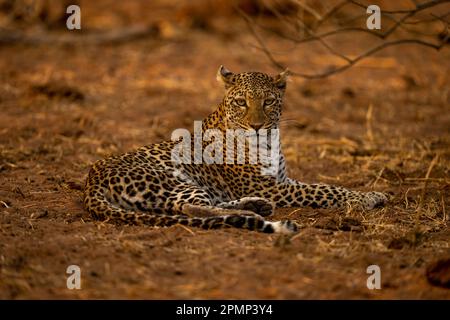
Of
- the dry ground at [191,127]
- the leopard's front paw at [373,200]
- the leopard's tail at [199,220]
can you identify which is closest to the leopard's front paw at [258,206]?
the dry ground at [191,127]

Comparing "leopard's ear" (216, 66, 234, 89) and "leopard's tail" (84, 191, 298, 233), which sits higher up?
"leopard's ear" (216, 66, 234, 89)

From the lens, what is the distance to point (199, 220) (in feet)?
20.5

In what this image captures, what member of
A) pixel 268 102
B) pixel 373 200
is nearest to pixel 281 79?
pixel 268 102

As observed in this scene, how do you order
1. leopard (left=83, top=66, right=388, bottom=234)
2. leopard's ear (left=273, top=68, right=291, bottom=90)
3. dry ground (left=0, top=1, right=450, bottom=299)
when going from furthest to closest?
leopard's ear (left=273, top=68, right=291, bottom=90), leopard (left=83, top=66, right=388, bottom=234), dry ground (left=0, top=1, right=450, bottom=299)

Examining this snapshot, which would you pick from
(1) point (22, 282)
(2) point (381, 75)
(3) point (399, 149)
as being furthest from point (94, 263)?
(2) point (381, 75)

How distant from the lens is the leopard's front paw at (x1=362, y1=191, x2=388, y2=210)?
7.30 m

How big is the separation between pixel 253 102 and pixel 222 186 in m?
0.88

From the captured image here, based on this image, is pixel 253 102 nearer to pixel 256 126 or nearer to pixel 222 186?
pixel 256 126

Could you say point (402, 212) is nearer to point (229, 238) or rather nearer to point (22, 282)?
point (229, 238)

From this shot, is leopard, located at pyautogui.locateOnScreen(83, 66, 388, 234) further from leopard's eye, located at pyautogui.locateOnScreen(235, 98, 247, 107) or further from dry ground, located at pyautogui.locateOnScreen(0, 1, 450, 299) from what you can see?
dry ground, located at pyautogui.locateOnScreen(0, 1, 450, 299)

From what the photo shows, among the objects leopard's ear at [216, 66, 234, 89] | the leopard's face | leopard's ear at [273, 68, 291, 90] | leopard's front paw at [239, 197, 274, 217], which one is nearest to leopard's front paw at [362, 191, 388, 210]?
leopard's front paw at [239, 197, 274, 217]

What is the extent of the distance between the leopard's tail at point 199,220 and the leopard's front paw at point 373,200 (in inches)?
50.7

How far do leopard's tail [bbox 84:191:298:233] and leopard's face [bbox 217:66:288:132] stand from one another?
136 cm

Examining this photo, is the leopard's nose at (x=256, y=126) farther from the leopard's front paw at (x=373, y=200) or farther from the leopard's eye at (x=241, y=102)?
the leopard's front paw at (x=373, y=200)
